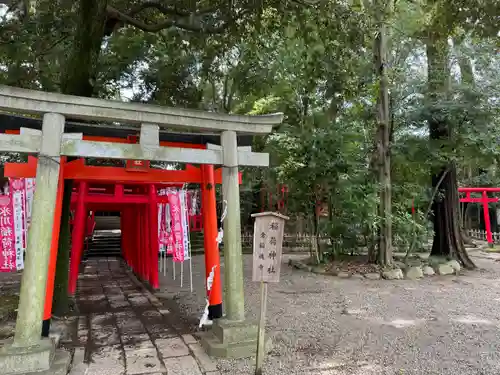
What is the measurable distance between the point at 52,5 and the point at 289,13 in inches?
198

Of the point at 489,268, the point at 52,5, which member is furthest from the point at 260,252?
the point at 489,268

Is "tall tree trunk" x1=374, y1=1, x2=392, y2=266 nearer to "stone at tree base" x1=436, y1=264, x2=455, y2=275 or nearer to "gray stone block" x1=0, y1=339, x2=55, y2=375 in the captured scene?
"stone at tree base" x1=436, y1=264, x2=455, y2=275

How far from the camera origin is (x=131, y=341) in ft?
17.0

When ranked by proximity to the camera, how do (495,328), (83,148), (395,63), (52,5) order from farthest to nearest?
(395,63), (52,5), (495,328), (83,148)

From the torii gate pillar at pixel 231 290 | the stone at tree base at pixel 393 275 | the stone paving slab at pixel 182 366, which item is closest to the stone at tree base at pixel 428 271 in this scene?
the stone at tree base at pixel 393 275

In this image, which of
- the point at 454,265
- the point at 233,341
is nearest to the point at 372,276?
the point at 454,265

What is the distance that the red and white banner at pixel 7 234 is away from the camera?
22.9 feet

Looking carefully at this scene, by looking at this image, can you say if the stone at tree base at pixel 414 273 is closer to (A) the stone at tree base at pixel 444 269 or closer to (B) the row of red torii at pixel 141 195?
(A) the stone at tree base at pixel 444 269

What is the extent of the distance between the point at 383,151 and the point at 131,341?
8672 mm

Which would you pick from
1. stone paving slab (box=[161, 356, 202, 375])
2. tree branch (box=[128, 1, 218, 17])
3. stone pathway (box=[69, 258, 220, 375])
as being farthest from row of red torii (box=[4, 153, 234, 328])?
tree branch (box=[128, 1, 218, 17])

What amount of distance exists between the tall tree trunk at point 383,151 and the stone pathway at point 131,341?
651cm

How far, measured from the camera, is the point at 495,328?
588 cm

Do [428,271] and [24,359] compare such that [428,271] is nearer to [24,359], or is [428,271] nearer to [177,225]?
[177,225]

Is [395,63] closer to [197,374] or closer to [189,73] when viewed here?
[189,73]
